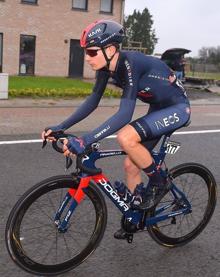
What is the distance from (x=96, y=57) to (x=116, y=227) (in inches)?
75.8

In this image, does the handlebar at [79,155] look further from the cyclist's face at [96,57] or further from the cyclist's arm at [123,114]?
the cyclist's face at [96,57]

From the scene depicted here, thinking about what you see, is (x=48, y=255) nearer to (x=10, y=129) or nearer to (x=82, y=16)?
(x=10, y=129)

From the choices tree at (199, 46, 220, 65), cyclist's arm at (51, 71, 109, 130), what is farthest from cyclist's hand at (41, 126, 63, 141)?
tree at (199, 46, 220, 65)

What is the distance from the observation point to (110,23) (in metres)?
3.65

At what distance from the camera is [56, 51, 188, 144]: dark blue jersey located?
3.56 metres

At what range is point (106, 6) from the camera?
29750 millimetres

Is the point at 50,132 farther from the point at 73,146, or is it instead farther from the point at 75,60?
the point at 75,60

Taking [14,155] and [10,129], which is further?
[10,129]

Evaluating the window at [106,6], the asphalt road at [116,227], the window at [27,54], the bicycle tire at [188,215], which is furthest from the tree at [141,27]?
the bicycle tire at [188,215]

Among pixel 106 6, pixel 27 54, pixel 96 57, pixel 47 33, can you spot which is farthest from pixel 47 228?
pixel 106 6

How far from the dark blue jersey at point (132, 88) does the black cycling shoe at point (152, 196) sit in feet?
2.17

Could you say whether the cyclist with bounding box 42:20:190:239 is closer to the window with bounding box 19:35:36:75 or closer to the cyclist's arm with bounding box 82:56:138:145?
the cyclist's arm with bounding box 82:56:138:145

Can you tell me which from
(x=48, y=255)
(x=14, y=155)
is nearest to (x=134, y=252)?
(x=48, y=255)

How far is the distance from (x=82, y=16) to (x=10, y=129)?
19.8m
